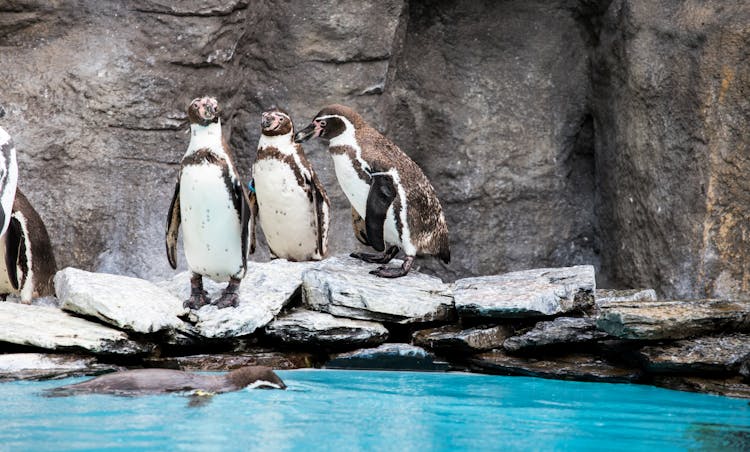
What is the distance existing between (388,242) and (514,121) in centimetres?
218

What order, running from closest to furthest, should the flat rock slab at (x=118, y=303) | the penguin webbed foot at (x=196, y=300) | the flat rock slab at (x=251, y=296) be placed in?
the flat rock slab at (x=118, y=303)
the flat rock slab at (x=251, y=296)
the penguin webbed foot at (x=196, y=300)

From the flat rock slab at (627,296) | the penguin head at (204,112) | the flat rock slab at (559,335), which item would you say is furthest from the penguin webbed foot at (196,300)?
the flat rock slab at (627,296)

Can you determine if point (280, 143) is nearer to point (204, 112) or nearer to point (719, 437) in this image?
point (204, 112)

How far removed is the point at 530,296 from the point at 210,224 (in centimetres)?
171

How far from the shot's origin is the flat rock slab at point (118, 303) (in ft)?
18.7

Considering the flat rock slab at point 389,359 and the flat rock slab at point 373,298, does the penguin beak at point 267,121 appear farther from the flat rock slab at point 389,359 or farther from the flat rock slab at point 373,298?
the flat rock slab at point 389,359

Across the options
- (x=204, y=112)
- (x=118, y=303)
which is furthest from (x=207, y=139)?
(x=118, y=303)

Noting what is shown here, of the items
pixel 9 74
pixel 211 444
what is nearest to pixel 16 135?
pixel 9 74

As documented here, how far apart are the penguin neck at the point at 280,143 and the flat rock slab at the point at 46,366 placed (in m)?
1.92

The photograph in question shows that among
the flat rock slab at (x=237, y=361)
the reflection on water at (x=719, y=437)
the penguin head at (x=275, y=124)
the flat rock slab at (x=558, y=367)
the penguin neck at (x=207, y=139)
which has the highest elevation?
the penguin head at (x=275, y=124)

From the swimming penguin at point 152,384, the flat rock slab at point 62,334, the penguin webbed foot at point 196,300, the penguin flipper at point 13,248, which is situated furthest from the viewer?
the penguin flipper at point 13,248

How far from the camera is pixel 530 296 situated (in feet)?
19.6

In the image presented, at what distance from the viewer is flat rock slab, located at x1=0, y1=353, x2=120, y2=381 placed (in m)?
5.13

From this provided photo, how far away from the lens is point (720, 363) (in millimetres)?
5180
